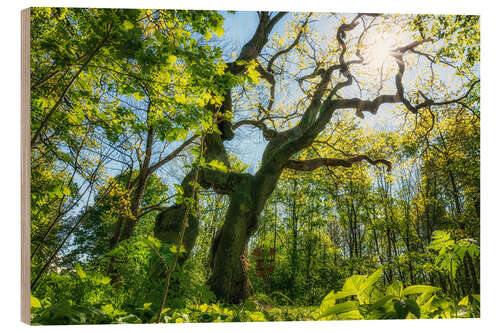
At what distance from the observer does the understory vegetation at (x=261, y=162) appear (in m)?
2.41

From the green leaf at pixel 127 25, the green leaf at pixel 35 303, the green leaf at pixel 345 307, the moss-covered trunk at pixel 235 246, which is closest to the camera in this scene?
the green leaf at pixel 345 307

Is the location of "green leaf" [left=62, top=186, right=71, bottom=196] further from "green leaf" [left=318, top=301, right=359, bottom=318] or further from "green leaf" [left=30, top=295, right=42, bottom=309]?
"green leaf" [left=318, top=301, right=359, bottom=318]

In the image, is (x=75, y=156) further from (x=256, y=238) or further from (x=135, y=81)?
(x=256, y=238)

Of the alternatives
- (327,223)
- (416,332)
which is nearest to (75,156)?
(327,223)

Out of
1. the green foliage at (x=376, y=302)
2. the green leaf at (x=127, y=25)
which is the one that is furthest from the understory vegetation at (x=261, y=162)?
the green foliage at (x=376, y=302)

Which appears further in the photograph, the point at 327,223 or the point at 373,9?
the point at 327,223

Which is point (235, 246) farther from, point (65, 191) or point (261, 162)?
point (65, 191)

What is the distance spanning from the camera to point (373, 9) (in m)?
2.92

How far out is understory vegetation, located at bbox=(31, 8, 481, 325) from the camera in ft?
7.90

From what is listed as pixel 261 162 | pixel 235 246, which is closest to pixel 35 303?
pixel 235 246

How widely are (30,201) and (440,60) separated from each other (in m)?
3.30

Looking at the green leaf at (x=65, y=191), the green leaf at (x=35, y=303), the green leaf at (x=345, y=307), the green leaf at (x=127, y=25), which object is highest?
the green leaf at (x=127, y=25)

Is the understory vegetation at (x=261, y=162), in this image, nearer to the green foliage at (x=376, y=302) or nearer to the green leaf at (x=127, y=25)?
the green leaf at (x=127, y=25)
